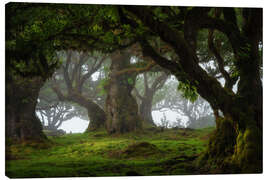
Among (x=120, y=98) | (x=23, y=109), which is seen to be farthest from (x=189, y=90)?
(x=23, y=109)

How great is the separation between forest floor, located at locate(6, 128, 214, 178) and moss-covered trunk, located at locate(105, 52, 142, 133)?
1.66 meters

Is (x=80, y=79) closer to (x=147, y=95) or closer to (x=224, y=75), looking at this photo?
(x=147, y=95)

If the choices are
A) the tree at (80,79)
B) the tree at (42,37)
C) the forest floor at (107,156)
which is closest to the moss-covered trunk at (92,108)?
the tree at (80,79)

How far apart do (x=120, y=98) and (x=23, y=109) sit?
3604 millimetres

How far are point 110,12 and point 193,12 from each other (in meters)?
1.88

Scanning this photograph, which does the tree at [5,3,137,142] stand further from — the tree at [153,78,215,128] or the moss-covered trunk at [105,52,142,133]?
the tree at [153,78,215,128]

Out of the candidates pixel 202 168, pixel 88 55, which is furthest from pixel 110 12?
pixel 202 168

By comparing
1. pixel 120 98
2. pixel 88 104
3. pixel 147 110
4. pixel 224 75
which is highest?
pixel 224 75

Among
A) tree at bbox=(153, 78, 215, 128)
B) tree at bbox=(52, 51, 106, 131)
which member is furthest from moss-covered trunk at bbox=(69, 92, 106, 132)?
tree at bbox=(153, 78, 215, 128)

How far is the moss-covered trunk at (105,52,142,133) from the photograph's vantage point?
30.4ft

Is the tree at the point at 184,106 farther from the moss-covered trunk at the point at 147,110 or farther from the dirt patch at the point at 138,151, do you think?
the dirt patch at the point at 138,151

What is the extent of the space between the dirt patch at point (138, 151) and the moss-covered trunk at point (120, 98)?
1925mm

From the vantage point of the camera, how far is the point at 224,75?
7234mm

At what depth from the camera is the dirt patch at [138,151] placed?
6.82 metres
